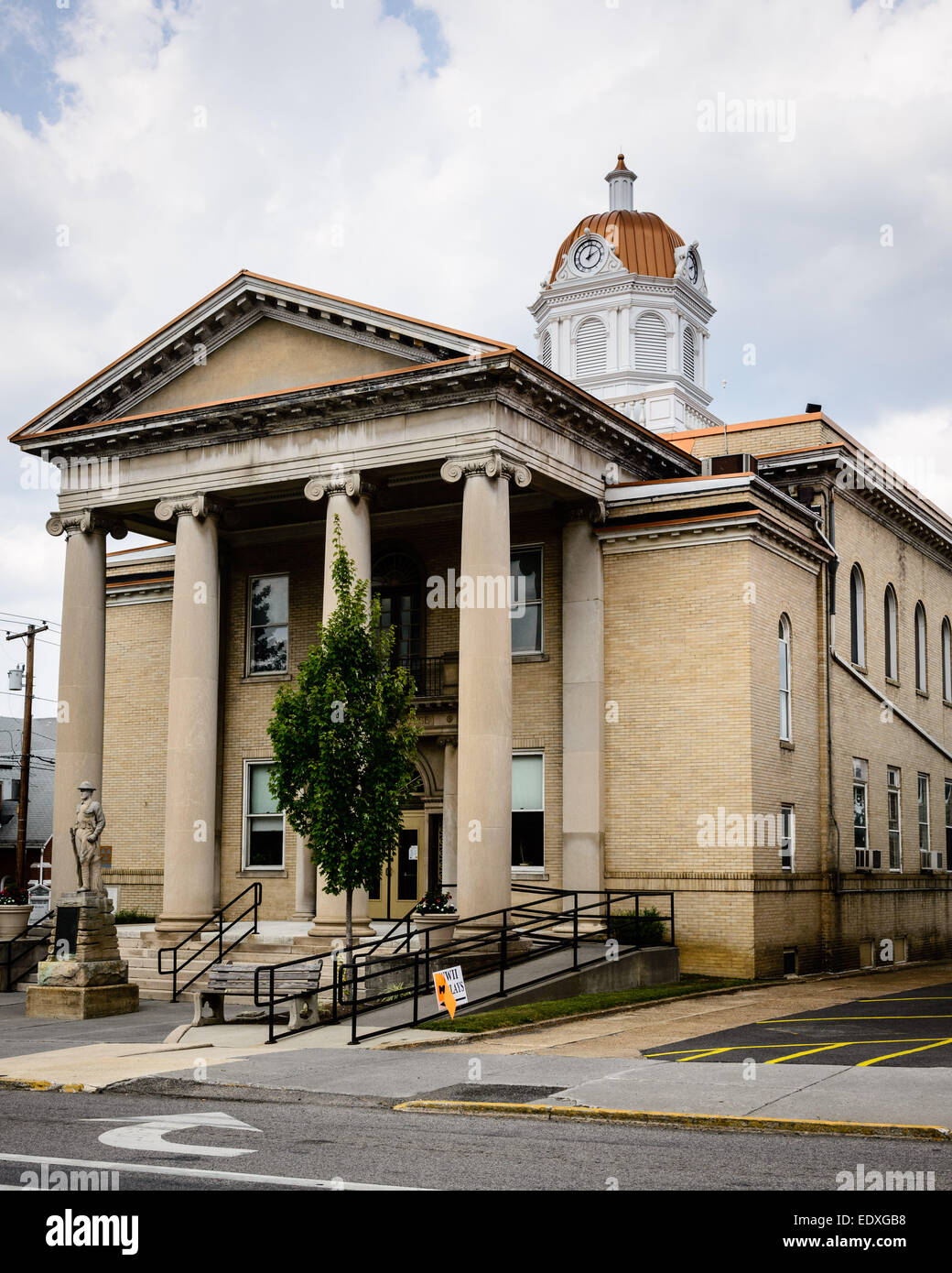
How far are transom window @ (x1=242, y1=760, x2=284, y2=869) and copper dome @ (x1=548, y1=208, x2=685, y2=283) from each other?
3294cm

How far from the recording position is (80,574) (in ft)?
97.1

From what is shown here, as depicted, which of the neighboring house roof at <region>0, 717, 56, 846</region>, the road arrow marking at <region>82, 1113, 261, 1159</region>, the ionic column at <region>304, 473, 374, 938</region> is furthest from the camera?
the neighboring house roof at <region>0, 717, 56, 846</region>

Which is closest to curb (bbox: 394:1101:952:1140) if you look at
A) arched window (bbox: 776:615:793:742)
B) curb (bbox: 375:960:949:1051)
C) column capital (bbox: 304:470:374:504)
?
curb (bbox: 375:960:949:1051)

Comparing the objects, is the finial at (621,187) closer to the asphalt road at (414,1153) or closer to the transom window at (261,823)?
the transom window at (261,823)

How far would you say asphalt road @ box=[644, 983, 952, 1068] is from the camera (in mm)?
15148

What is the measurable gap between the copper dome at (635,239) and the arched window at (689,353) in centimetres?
248

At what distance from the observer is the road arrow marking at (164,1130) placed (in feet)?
33.9

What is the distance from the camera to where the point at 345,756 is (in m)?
21.2

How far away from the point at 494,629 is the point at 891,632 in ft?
51.8

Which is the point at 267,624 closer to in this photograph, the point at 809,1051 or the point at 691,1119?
the point at 809,1051

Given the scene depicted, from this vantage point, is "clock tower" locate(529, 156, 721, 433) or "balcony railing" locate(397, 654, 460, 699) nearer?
"balcony railing" locate(397, 654, 460, 699)

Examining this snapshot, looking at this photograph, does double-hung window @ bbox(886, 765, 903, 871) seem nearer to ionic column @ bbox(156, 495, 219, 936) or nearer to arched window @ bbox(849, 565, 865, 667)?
arched window @ bbox(849, 565, 865, 667)

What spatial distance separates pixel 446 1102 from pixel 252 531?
21.8 m
